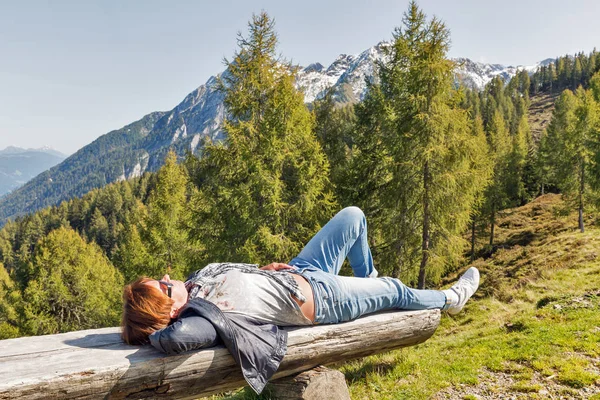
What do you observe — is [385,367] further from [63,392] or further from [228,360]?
[63,392]

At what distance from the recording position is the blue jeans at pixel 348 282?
156 inches

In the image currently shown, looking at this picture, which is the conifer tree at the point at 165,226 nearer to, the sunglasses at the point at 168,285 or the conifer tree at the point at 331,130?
the conifer tree at the point at 331,130

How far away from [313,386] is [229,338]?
123cm

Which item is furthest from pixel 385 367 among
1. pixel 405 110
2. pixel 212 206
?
pixel 405 110

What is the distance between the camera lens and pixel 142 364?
9.59ft

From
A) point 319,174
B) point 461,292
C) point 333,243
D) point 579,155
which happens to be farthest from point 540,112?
point 333,243

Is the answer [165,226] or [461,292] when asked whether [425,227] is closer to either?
[461,292]

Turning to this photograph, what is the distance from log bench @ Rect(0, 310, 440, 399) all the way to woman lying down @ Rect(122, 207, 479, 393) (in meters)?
0.15

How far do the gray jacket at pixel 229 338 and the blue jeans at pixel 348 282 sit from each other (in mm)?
781

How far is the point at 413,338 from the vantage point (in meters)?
4.52

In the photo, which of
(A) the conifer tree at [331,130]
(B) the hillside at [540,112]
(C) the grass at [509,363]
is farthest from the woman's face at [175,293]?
(B) the hillside at [540,112]

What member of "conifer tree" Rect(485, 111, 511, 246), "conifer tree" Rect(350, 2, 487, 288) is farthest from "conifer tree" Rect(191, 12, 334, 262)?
"conifer tree" Rect(485, 111, 511, 246)

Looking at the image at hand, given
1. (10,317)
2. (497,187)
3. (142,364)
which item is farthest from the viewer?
(497,187)

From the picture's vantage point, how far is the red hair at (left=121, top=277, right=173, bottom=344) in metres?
3.17
